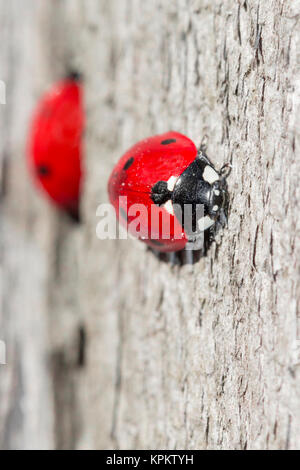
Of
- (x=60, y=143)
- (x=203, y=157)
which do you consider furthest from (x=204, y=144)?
(x=60, y=143)

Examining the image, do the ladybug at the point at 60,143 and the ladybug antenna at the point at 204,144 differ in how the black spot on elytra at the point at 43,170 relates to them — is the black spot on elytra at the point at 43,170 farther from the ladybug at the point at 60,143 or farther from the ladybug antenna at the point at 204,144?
the ladybug antenna at the point at 204,144

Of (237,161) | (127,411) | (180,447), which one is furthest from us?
(127,411)

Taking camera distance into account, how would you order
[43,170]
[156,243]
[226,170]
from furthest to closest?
[43,170] < [156,243] < [226,170]

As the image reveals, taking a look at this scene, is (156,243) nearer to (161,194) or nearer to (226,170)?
(161,194)

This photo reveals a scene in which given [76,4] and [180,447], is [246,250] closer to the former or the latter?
[180,447]

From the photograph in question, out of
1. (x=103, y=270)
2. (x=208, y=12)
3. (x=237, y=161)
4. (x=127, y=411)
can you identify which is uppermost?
(x=208, y=12)

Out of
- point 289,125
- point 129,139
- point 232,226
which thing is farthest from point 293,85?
point 129,139
